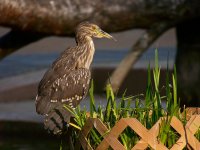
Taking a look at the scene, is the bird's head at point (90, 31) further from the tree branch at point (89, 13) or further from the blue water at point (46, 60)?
the blue water at point (46, 60)

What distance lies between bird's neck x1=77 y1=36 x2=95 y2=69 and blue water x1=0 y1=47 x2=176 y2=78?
715 cm

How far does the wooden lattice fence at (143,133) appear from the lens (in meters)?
3.12

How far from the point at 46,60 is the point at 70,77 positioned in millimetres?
9568

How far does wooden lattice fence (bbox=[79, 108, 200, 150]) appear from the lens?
312 centimetres

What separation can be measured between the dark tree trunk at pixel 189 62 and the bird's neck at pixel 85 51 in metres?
2.64

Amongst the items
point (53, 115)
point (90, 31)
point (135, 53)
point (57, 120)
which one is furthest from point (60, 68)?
point (135, 53)

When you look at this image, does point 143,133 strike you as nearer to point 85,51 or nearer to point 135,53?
point 85,51

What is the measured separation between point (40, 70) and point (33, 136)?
527cm

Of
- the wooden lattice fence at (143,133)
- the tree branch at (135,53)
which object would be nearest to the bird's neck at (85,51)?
the tree branch at (135,53)

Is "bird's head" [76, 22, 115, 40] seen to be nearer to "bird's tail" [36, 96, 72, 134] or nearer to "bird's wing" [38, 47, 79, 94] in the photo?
"bird's wing" [38, 47, 79, 94]

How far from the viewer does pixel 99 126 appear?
3.22 m

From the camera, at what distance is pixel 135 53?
25.1 ft

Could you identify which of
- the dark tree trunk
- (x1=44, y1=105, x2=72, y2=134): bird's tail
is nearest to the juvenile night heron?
(x1=44, y1=105, x2=72, y2=134): bird's tail

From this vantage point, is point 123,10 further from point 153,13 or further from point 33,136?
point 33,136
